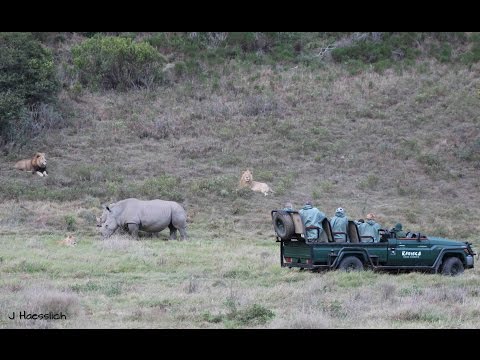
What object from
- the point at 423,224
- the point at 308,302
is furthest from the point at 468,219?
the point at 308,302

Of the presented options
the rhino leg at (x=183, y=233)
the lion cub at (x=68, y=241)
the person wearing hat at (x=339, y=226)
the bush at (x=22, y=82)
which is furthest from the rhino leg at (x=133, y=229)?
the bush at (x=22, y=82)

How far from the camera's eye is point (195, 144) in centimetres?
3594

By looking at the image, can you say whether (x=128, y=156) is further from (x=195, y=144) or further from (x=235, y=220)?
(x=235, y=220)

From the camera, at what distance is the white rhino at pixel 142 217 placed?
2350cm

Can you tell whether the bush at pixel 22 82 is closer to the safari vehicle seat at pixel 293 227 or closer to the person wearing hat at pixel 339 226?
the safari vehicle seat at pixel 293 227

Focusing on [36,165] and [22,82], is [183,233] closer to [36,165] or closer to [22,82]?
[36,165]

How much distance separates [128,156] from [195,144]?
10.1ft

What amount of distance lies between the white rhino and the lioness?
8102 millimetres

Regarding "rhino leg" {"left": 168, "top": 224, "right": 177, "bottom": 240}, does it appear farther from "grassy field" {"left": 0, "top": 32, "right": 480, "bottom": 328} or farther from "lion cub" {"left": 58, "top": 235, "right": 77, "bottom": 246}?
"lion cub" {"left": 58, "top": 235, "right": 77, "bottom": 246}

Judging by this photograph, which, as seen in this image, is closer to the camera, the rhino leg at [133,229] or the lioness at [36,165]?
the rhino leg at [133,229]

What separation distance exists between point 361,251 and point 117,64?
26.7m

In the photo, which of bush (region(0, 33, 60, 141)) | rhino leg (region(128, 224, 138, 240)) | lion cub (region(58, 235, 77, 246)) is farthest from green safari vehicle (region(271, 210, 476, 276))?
bush (region(0, 33, 60, 141))

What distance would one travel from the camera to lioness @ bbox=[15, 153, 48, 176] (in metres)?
31.6

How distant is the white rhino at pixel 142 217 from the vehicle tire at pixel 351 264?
8.15 metres
